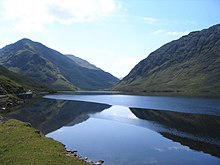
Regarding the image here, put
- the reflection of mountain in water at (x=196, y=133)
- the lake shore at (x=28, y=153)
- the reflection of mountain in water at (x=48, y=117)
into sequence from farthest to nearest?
the reflection of mountain in water at (x=48, y=117)
the reflection of mountain in water at (x=196, y=133)
the lake shore at (x=28, y=153)

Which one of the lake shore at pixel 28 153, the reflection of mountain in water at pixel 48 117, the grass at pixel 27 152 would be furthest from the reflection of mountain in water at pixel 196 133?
the reflection of mountain in water at pixel 48 117

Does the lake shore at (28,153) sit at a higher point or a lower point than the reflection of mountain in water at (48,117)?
higher

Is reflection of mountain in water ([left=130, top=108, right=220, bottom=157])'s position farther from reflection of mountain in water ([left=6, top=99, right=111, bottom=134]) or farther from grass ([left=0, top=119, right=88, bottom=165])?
reflection of mountain in water ([left=6, top=99, right=111, bottom=134])

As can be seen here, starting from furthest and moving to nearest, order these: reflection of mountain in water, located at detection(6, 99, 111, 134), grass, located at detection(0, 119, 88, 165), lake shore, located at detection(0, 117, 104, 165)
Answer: reflection of mountain in water, located at detection(6, 99, 111, 134)
lake shore, located at detection(0, 117, 104, 165)
grass, located at detection(0, 119, 88, 165)

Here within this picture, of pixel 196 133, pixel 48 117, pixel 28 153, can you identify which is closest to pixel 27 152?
pixel 28 153

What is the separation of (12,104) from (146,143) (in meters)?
107

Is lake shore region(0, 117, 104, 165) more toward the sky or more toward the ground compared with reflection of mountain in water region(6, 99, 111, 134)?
more toward the sky

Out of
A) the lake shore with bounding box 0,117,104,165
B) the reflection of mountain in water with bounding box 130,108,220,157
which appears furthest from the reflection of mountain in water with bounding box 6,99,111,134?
the reflection of mountain in water with bounding box 130,108,220,157

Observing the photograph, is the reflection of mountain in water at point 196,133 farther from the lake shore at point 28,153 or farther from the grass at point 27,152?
the grass at point 27,152

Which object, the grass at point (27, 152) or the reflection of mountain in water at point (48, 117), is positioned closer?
the grass at point (27, 152)

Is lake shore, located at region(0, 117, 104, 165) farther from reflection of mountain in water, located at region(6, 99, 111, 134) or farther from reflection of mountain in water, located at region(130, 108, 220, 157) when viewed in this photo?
reflection of mountain in water, located at region(6, 99, 111, 134)

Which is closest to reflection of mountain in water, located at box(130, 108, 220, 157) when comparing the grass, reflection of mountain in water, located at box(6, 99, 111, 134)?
the grass

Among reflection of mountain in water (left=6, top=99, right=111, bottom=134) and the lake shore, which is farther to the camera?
reflection of mountain in water (left=6, top=99, right=111, bottom=134)

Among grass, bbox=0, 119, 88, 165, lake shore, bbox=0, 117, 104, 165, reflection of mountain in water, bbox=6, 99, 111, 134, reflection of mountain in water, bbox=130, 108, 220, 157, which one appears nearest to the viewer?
grass, bbox=0, 119, 88, 165
